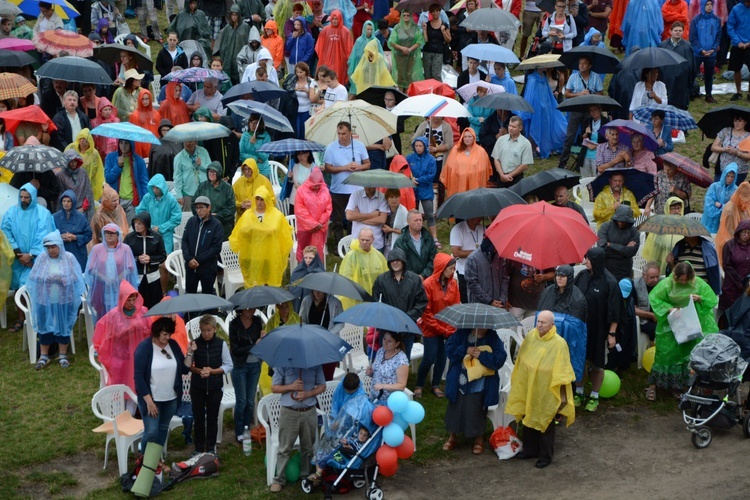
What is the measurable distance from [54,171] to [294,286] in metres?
4.32

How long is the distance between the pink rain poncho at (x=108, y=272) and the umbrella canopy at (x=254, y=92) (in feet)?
15.0

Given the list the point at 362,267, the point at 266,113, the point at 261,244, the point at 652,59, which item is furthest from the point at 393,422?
the point at 652,59

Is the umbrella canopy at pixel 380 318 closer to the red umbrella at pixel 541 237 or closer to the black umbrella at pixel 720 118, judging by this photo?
the red umbrella at pixel 541 237

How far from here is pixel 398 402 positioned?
10641 millimetres

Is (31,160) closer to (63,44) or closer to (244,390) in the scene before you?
(244,390)

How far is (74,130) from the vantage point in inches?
659

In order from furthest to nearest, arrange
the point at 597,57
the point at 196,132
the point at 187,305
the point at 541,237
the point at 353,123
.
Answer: the point at 597,57 < the point at 353,123 < the point at 196,132 < the point at 541,237 < the point at 187,305

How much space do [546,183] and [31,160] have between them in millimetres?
5713

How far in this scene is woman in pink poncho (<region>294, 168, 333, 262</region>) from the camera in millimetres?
14336

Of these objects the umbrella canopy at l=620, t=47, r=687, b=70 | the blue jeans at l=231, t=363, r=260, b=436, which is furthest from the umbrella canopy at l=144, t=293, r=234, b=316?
the umbrella canopy at l=620, t=47, r=687, b=70

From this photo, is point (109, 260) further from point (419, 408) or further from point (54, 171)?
point (419, 408)

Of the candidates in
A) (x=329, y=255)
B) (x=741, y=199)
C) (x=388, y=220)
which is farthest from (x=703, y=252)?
(x=329, y=255)

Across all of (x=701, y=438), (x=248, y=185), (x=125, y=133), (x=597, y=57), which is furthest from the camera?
(x=597, y=57)

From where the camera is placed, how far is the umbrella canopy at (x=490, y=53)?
59.3 ft
